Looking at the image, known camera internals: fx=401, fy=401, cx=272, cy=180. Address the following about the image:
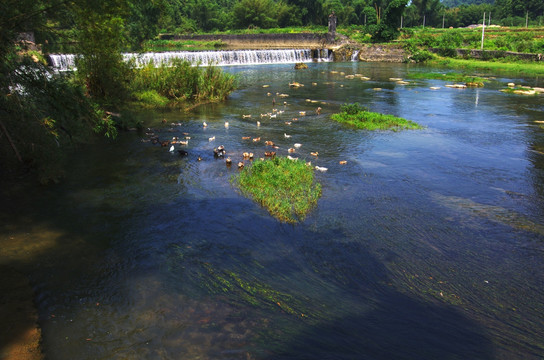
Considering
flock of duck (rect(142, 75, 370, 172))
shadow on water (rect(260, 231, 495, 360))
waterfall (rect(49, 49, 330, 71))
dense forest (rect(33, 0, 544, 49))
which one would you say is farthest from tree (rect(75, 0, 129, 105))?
dense forest (rect(33, 0, 544, 49))

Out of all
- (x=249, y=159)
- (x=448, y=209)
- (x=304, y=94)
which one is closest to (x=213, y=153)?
(x=249, y=159)

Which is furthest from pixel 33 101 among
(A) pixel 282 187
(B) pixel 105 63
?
(B) pixel 105 63

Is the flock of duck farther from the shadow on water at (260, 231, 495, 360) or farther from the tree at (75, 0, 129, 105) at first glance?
the shadow on water at (260, 231, 495, 360)

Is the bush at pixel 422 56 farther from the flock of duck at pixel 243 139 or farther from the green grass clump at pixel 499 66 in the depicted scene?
the flock of duck at pixel 243 139

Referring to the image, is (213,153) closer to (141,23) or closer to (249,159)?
(249,159)

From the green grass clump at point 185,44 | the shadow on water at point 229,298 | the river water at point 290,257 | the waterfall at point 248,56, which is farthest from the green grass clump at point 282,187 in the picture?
the green grass clump at point 185,44
